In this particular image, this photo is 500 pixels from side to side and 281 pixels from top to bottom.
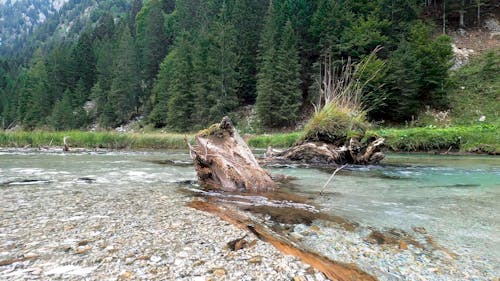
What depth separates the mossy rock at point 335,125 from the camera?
11.3 meters

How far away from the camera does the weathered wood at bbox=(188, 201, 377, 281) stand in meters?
2.73

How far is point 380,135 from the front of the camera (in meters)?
18.6

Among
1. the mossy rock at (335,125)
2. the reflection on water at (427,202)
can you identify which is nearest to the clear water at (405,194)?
the reflection on water at (427,202)

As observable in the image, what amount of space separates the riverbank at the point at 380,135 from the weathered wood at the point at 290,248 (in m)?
14.6

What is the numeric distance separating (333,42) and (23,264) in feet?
125

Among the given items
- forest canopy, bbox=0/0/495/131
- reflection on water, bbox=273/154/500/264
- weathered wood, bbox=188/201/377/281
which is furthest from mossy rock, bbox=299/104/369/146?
forest canopy, bbox=0/0/495/131

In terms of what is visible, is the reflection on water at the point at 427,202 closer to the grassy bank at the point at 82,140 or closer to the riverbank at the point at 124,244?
the riverbank at the point at 124,244

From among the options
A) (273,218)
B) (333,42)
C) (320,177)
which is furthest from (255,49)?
(273,218)

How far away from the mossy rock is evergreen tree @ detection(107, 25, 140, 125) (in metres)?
45.2

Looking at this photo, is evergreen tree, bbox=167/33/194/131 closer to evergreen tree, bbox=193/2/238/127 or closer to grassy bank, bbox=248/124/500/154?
evergreen tree, bbox=193/2/238/127

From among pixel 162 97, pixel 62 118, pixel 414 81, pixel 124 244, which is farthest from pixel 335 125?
pixel 62 118

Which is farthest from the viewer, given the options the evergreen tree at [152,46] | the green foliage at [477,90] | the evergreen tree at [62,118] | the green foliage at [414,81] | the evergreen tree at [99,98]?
the evergreen tree at [152,46]

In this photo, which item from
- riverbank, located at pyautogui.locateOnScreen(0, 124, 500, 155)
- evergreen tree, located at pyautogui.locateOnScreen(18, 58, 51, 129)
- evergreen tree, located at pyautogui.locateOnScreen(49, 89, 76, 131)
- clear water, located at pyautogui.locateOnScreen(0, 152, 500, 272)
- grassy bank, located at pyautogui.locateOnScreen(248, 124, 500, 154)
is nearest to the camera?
clear water, located at pyautogui.locateOnScreen(0, 152, 500, 272)

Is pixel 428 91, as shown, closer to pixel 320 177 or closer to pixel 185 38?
pixel 320 177
